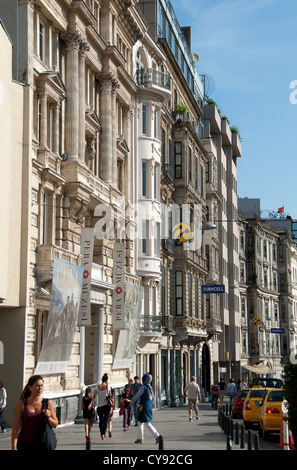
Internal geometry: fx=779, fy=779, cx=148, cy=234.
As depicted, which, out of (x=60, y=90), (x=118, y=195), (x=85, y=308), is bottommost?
(x=85, y=308)

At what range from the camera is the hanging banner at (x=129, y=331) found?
36.0 meters

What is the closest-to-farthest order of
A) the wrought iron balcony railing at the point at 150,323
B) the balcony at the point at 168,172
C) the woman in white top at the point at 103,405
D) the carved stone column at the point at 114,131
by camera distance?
the woman in white top at the point at 103,405, the carved stone column at the point at 114,131, the wrought iron balcony railing at the point at 150,323, the balcony at the point at 168,172

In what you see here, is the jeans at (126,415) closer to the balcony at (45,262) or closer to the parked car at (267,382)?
the balcony at (45,262)

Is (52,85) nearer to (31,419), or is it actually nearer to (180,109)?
(31,419)

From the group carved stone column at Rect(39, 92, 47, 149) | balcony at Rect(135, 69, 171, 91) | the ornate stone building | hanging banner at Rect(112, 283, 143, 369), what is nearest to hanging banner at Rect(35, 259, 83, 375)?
the ornate stone building

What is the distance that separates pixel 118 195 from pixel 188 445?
1783 cm

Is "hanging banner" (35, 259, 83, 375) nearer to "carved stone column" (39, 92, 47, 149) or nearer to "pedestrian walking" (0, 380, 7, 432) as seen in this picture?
"pedestrian walking" (0, 380, 7, 432)

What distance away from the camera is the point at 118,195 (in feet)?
120

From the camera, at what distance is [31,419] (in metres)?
10.1

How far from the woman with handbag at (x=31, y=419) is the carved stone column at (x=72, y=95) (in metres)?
20.5

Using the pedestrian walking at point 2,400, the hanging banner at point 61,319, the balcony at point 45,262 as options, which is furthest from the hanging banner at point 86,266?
the pedestrian walking at point 2,400

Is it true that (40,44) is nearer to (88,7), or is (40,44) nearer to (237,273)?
(88,7)

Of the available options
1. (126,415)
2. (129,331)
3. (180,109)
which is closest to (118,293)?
(129,331)

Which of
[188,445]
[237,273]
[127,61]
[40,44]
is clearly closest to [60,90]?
[40,44]
